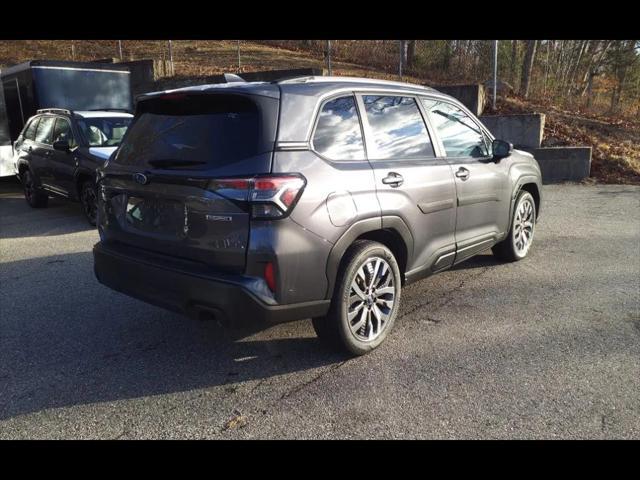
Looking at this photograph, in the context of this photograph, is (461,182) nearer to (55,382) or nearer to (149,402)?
(149,402)

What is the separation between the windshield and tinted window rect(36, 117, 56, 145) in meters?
0.94

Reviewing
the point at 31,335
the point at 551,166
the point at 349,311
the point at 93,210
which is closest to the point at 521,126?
the point at 551,166

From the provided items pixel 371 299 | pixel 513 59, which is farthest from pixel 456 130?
pixel 513 59

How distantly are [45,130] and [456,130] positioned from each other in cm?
763

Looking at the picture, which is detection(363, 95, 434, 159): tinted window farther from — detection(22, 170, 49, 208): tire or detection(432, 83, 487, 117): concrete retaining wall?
detection(432, 83, 487, 117): concrete retaining wall

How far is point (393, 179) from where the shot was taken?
12.4 ft

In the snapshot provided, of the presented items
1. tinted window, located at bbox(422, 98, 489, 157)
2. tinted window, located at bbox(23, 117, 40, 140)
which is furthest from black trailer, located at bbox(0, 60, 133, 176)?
tinted window, located at bbox(422, 98, 489, 157)

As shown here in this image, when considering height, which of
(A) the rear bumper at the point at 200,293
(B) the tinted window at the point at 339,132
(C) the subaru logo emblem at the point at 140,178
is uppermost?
(B) the tinted window at the point at 339,132

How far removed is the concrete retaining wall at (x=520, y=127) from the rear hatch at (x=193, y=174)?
10.6 meters

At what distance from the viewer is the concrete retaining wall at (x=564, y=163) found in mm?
11797

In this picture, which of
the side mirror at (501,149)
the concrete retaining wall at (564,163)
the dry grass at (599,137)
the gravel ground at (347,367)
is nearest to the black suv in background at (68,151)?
the gravel ground at (347,367)

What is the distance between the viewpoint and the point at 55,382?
11.2ft

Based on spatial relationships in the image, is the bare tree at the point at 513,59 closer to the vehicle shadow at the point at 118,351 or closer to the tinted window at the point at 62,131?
the tinted window at the point at 62,131

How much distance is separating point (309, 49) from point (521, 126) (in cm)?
1157
